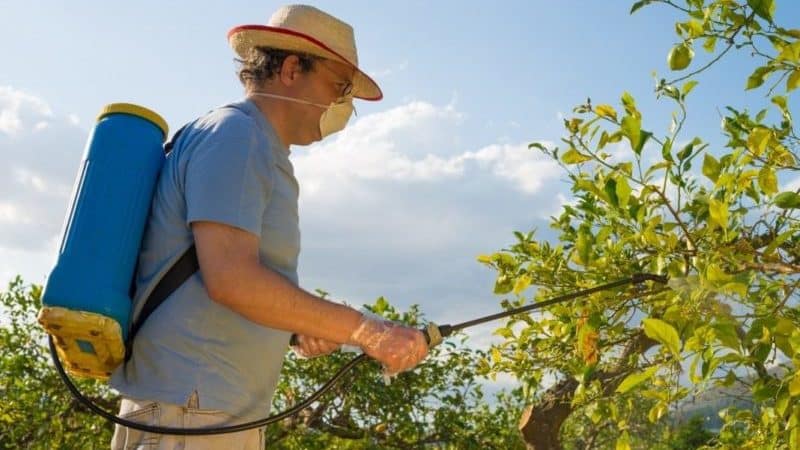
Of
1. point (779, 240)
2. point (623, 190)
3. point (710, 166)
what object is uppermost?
point (710, 166)

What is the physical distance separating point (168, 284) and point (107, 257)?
16cm

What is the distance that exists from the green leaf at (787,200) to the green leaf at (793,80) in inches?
11.3

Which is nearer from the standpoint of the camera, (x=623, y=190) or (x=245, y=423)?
(x=245, y=423)

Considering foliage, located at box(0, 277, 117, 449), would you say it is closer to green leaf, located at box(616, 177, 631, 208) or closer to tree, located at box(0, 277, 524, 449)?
tree, located at box(0, 277, 524, 449)

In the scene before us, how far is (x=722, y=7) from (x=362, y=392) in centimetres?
486

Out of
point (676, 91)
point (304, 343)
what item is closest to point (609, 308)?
point (676, 91)

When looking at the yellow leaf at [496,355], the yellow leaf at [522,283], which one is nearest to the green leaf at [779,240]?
the yellow leaf at [522,283]

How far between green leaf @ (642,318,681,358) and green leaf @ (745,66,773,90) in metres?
0.95

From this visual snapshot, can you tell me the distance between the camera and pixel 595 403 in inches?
124

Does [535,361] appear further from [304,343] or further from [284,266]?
[284,266]

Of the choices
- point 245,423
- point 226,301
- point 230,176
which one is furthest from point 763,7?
point 245,423

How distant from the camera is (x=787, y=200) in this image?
246 centimetres

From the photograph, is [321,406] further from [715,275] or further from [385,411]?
[715,275]

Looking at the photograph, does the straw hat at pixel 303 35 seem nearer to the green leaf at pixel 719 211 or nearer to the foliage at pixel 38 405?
the green leaf at pixel 719 211
